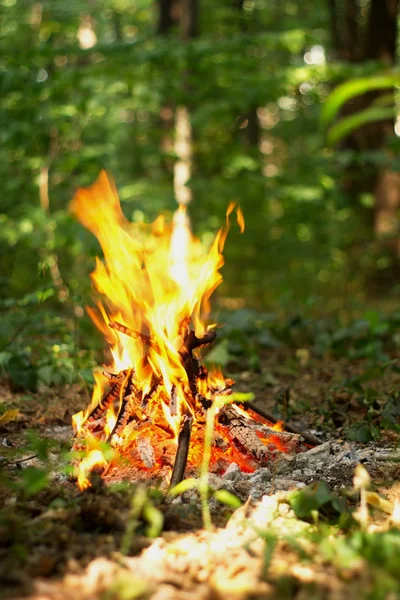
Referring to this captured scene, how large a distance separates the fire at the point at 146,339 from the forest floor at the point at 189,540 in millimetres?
298

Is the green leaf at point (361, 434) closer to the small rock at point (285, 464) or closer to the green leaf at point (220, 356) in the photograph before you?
the small rock at point (285, 464)

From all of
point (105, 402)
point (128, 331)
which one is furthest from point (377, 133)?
point (105, 402)

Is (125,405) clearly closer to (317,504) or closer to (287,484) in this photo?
(287,484)

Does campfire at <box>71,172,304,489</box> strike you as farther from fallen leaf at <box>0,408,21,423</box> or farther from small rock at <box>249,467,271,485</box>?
fallen leaf at <box>0,408,21,423</box>

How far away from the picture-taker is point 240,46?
302 inches

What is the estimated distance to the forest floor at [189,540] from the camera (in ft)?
6.20

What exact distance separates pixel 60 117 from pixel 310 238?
7.49m

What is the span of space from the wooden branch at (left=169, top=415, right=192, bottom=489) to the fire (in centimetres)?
4

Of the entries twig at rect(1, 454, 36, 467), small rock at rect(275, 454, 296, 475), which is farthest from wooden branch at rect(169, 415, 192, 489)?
twig at rect(1, 454, 36, 467)

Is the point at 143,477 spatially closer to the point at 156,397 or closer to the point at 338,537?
the point at 156,397

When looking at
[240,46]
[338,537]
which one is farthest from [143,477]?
[240,46]

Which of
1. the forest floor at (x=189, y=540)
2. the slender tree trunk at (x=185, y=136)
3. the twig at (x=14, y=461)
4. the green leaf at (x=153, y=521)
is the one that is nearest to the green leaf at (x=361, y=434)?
the forest floor at (x=189, y=540)

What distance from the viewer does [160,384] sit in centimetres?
330

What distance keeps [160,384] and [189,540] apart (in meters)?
1.08
